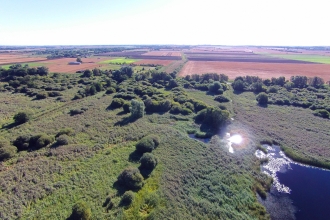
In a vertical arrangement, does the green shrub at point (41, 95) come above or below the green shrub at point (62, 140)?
above

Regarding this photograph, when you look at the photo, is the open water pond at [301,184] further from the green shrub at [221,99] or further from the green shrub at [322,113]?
the green shrub at [221,99]

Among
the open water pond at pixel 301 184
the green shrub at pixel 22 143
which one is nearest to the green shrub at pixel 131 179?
the green shrub at pixel 22 143

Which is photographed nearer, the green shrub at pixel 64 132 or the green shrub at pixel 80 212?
the green shrub at pixel 80 212

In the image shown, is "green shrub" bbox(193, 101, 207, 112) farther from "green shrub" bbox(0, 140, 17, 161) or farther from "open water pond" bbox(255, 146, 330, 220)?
"green shrub" bbox(0, 140, 17, 161)

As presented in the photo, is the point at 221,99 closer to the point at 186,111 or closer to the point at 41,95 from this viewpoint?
the point at 186,111

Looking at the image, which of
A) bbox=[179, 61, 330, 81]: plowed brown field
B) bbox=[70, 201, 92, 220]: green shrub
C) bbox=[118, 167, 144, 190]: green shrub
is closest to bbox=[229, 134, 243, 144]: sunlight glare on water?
bbox=[118, 167, 144, 190]: green shrub

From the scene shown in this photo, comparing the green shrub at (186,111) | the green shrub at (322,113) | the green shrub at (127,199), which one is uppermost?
the green shrub at (186,111)
